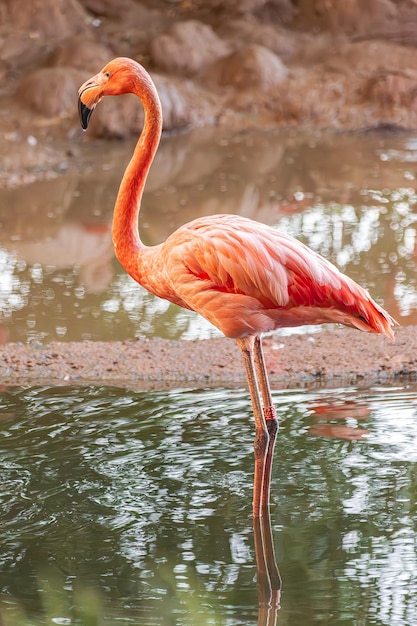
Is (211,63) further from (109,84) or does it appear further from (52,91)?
(109,84)


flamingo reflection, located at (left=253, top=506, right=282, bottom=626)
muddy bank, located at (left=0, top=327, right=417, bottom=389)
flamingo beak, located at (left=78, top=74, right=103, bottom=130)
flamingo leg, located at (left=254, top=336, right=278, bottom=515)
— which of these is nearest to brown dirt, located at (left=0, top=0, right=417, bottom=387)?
muddy bank, located at (left=0, top=327, right=417, bottom=389)

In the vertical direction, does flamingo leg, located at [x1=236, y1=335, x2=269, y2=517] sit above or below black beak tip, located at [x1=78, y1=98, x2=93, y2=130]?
below

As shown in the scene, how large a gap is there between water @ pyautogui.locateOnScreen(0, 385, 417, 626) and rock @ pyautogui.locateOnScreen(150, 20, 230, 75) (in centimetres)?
826

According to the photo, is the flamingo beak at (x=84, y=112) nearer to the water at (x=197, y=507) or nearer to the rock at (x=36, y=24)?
the water at (x=197, y=507)

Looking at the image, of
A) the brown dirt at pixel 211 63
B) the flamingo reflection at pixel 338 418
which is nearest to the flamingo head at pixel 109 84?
the flamingo reflection at pixel 338 418

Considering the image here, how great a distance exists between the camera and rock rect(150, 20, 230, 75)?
12.0 m

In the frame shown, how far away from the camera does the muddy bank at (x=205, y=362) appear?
14.9ft

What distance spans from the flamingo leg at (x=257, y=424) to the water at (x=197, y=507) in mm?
64

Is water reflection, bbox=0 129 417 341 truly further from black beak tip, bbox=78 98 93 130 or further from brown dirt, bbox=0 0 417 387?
black beak tip, bbox=78 98 93 130

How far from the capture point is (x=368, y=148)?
10273mm

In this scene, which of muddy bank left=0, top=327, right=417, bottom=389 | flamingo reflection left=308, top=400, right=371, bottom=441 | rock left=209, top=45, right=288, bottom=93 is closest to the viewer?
flamingo reflection left=308, top=400, right=371, bottom=441

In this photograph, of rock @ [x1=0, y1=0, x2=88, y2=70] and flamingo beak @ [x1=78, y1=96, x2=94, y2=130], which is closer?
flamingo beak @ [x1=78, y1=96, x2=94, y2=130]

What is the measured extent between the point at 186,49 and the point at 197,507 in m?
9.56

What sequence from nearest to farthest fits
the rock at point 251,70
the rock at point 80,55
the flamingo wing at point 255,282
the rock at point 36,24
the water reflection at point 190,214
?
the flamingo wing at point 255,282
the water reflection at point 190,214
the rock at point 80,55
the rock at point 251,70
the rock at point 36,24
